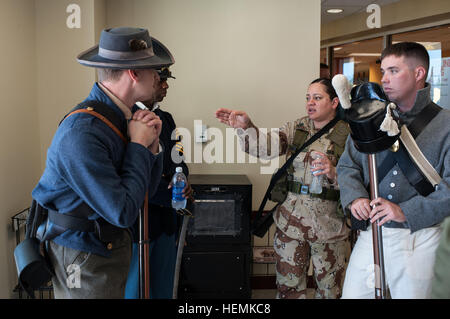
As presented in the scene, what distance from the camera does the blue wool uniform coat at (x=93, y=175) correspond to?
1.33 meters

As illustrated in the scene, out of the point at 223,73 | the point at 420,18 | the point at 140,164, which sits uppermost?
the point at 420,18

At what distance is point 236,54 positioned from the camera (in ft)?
12.5

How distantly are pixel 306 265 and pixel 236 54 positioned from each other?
2.02 metres

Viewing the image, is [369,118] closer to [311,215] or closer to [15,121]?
[311,215]

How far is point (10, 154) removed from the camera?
112 inches

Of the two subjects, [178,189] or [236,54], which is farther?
[236,54]

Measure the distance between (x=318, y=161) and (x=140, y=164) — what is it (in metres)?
1.29

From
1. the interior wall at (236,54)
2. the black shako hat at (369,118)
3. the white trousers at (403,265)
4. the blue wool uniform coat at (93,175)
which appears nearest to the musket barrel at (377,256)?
the black shako hat at (369,118)

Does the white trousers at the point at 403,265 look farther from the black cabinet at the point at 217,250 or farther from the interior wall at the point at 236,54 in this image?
the interior wall at the point at 236,54

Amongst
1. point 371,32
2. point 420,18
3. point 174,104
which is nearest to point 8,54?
point 174,104

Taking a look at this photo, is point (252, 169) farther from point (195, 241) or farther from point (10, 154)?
point (10, 154)

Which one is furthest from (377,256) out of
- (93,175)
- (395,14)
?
(395,14)

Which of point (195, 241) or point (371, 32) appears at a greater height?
point (371, 32)

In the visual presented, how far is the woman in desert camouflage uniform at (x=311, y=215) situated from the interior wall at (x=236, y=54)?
1.12 m
